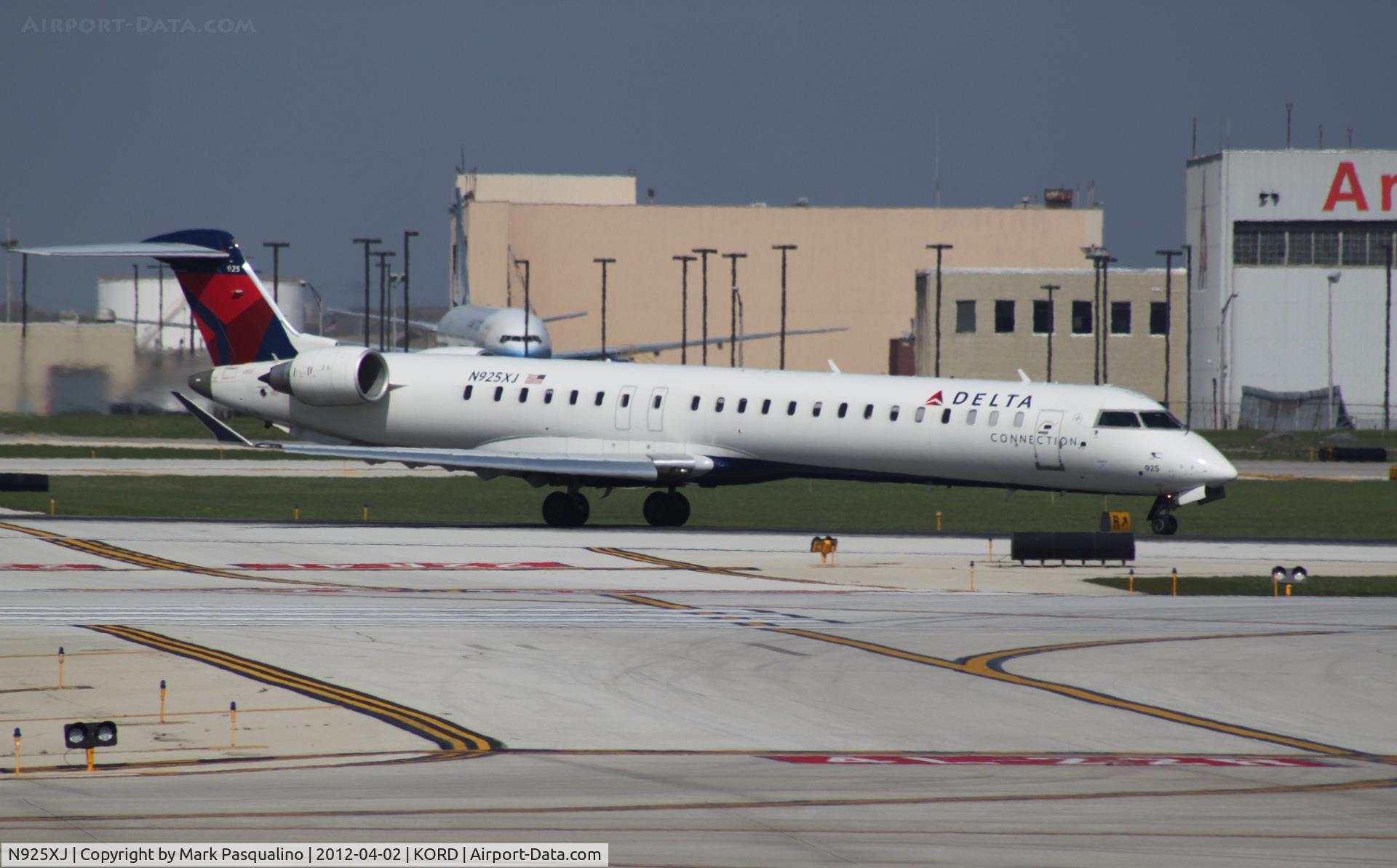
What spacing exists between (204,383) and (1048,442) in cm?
2100

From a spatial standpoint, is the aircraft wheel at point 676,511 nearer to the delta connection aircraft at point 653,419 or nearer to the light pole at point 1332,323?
the delta connection aircraft at point 653,419

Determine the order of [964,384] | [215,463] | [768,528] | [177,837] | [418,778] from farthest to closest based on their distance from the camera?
[215,463]
[768,528]
[964,384]
[418,778]
[177,837]

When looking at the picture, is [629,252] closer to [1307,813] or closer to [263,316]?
[263,316]

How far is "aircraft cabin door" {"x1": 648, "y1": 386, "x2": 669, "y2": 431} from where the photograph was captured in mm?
39969

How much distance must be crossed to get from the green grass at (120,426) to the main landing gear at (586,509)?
2661cm

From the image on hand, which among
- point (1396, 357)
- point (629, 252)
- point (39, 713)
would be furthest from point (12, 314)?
point (39, 713)

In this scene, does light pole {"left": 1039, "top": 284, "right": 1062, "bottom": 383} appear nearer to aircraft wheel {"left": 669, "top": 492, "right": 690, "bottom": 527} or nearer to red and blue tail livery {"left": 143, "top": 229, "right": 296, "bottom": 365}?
aircraft wheel {"left": 669, "top": 492, "right": 690, "bottom": 527}

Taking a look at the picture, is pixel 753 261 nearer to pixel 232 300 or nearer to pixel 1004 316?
pixel 1004 316

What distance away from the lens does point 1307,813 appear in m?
13.5

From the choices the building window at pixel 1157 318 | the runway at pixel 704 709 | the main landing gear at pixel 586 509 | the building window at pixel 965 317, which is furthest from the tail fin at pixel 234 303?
the building window at pixel 1157 318

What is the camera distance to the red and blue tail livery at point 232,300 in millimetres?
43531

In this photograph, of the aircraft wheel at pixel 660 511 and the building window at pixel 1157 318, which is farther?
the building window at pixel 1157 318

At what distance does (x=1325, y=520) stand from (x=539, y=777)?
3560 cm

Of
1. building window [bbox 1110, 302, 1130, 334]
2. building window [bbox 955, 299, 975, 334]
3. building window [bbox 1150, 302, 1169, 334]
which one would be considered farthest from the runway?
building window [bbox 1150, 302, 1169, 334]
